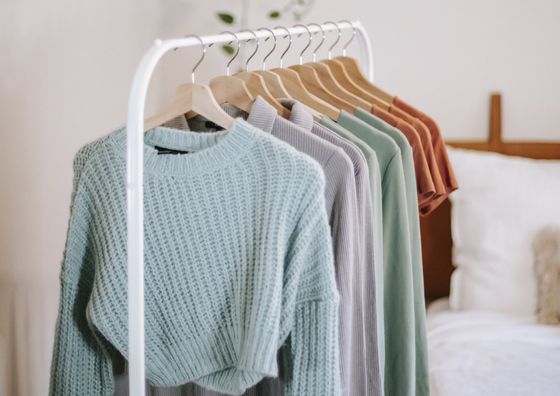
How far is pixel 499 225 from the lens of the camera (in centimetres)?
224

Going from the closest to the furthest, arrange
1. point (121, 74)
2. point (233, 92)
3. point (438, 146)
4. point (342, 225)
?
point (342, 225)
point (233, 92)
point (438, 146)
point (121, 74)

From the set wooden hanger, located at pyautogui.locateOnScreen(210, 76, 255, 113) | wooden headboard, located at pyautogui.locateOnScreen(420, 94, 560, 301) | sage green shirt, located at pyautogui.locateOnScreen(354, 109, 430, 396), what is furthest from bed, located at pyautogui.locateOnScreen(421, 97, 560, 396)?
wooden hanger, located at pyautogui.locateOnScreen(210, 76, 255, 113)

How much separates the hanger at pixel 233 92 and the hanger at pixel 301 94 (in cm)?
15

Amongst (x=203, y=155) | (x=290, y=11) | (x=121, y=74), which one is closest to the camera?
(x=203, y=155)

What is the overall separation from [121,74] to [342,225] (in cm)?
118

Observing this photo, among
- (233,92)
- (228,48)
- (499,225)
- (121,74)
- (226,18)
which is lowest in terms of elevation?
(499,225)

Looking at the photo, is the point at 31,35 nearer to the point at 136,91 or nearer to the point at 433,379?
the point at 136,91

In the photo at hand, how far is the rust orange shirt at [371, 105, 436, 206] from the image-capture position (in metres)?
1.53

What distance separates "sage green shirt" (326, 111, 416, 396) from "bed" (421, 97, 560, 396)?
420mm

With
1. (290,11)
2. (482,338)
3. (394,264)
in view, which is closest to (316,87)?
(394,264)

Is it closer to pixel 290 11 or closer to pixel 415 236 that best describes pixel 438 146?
pixel 415 236

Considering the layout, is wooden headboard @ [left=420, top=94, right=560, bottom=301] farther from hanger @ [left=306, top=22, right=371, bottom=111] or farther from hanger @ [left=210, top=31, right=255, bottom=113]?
hanger @ [left=210, top=31, right=255, bottom=113]

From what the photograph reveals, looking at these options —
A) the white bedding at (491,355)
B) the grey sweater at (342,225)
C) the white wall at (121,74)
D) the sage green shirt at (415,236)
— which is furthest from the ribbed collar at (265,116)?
the white bedding at (491,355)

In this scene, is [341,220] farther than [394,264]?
No
